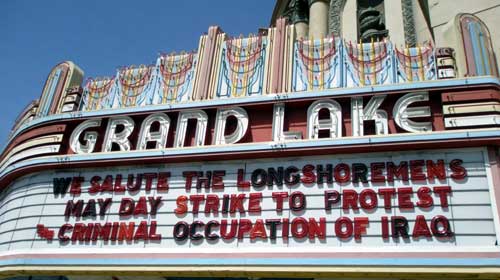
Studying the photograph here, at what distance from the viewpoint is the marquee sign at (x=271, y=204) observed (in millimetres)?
9523

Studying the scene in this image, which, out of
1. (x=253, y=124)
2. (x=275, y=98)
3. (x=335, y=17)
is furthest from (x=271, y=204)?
(x=335, y=17)

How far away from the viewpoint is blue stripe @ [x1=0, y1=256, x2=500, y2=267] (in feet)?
29.1

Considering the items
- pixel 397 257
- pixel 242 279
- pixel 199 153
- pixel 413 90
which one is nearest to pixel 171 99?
pixel 199 153

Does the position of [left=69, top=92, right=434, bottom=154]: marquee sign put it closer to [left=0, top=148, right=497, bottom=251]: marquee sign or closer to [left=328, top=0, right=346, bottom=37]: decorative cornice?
[left=0, top=148, right=497, bottom=251]: marquee sign

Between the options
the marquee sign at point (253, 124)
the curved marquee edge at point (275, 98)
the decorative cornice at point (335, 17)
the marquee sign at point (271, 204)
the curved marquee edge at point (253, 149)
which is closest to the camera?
the marquee sign at point (271, 204)

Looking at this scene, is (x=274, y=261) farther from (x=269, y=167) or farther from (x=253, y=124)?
(x=253, y=124)

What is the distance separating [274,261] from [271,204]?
4.24ft

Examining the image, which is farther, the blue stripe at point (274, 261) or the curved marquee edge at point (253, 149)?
the curved marquee edge at point (253, 149)

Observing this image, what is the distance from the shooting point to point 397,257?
9.19 meters

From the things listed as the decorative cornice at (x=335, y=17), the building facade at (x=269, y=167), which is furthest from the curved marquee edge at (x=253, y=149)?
the decorative cornice at (x=335, y=17)

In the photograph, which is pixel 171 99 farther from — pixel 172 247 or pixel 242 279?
pixel 242 279

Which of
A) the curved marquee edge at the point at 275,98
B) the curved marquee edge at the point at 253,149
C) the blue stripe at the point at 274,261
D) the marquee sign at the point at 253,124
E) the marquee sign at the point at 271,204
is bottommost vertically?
the blue stripe at the point at 274,261

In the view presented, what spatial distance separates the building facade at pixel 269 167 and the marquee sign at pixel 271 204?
1.1 inches

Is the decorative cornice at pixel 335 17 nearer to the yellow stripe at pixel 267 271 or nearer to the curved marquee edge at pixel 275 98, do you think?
the curved marquee edge at pixel 275 98
